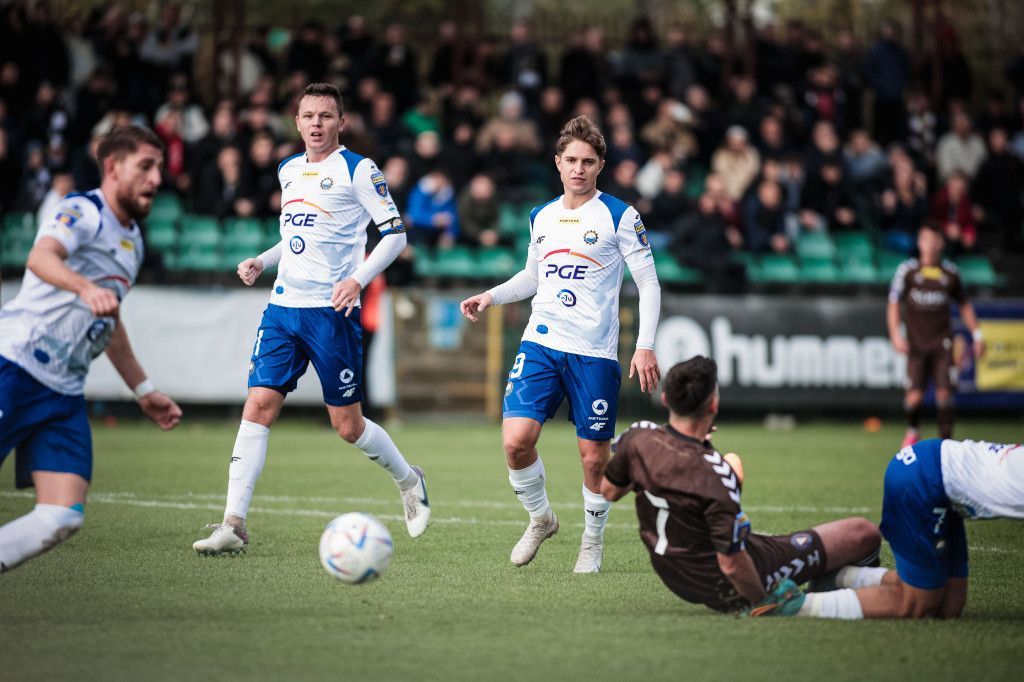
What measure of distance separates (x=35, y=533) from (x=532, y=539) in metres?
2.64

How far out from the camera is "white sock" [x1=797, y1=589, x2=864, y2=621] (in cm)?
518

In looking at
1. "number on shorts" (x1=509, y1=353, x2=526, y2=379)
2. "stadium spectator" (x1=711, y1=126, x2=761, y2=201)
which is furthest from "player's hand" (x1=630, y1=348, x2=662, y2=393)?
"stadium spectator" (x1=711, y1=126, x2=761, y2=201)

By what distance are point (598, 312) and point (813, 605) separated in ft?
6.58

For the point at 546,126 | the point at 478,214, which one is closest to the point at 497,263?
the point at 478,214

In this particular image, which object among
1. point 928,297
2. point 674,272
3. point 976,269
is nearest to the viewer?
point 928,297

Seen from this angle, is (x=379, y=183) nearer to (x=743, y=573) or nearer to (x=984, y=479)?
(x=743, y=573)

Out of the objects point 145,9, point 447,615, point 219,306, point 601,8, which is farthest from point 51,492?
point 601,8

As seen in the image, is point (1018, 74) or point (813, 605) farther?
point (1018, 74)

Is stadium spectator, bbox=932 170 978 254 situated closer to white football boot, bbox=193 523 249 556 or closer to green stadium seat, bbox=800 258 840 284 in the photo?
green stadium seat, bbox=800 258 840 284

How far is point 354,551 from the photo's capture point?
543 cm

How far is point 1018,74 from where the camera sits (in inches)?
818

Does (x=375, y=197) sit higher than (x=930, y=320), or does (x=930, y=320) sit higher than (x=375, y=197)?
(x=375, y=197)

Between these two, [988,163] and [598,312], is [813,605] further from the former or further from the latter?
[988,163]

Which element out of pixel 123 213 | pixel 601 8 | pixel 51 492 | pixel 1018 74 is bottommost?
pixel 51 492
